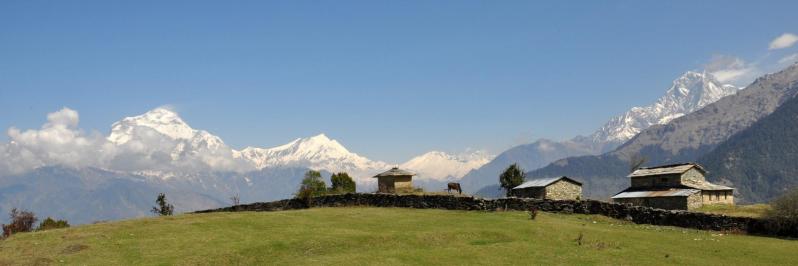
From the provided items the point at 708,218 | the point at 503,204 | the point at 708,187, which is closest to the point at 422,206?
the point at 503,204

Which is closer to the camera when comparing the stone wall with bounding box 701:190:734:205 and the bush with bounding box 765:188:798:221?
the bush with bounding box 765:188:798:221

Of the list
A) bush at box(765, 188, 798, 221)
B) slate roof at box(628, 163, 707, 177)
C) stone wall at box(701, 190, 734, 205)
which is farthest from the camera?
slate roof at box(628, 163, 707, 177)

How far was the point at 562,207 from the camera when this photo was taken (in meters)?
50.5

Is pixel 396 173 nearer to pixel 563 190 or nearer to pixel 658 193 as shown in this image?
pixel 563 190

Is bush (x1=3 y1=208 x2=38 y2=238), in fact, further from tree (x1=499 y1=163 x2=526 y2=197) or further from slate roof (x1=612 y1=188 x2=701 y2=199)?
slate roof (x1=612 y1=188 x2=701 y2=199)

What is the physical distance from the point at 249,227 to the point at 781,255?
29.9 m

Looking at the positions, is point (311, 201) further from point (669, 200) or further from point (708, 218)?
point (669, 200)

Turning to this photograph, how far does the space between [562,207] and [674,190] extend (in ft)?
142

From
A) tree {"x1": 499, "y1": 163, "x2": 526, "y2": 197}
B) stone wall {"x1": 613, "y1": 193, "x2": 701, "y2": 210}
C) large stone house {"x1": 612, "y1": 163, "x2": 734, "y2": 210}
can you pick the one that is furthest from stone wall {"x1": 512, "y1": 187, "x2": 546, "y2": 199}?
tree {"x1": 499, "y1": 163, "x2": 526, "y2": 197}

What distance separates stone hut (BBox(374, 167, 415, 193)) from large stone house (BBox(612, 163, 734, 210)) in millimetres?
30979

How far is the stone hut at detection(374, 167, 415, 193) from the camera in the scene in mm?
80438

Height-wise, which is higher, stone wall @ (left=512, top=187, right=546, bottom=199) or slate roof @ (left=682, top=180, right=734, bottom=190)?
slate roof @ (left=682, top=180, right=734, bottom=190)

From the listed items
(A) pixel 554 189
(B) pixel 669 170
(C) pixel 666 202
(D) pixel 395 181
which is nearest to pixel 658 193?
(C) pixel 666 202

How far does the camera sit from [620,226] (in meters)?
43.0
